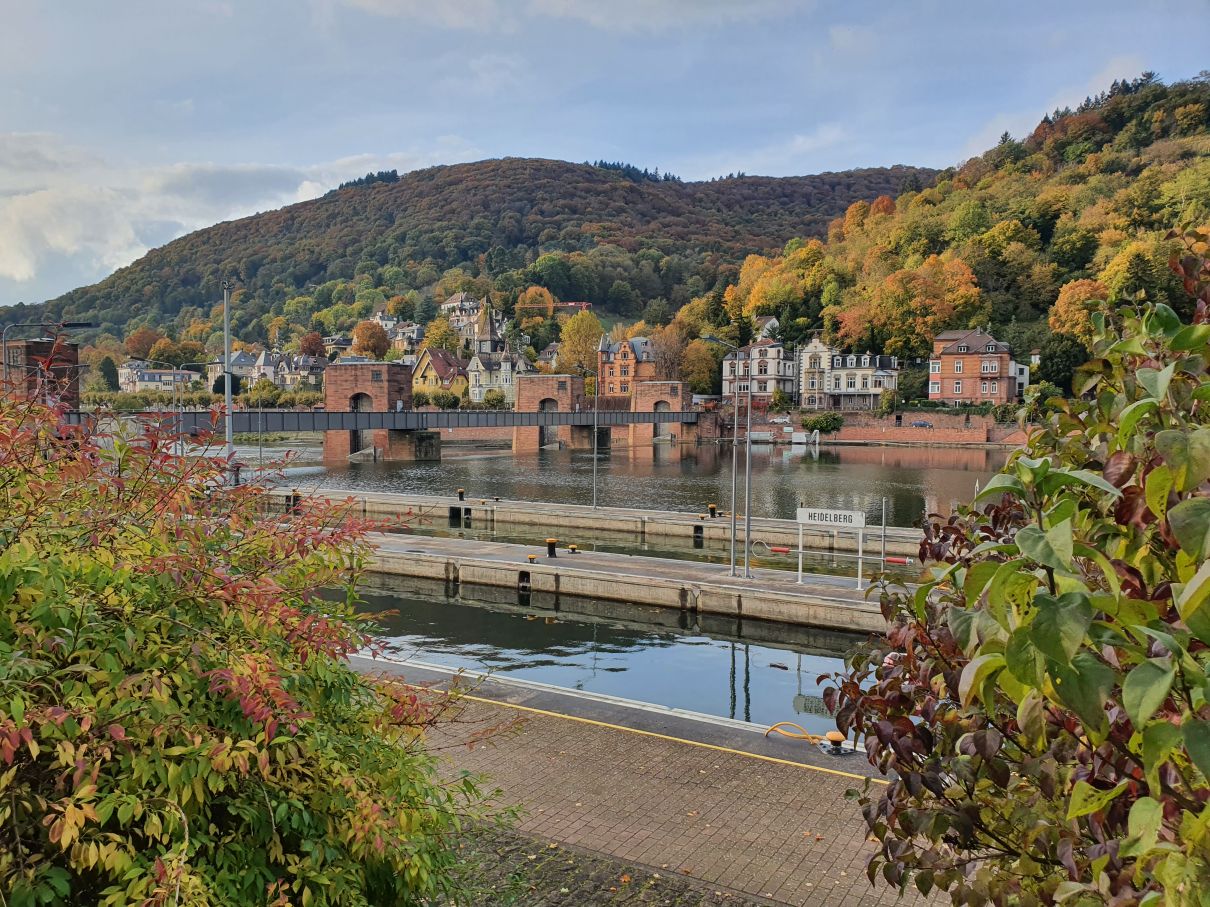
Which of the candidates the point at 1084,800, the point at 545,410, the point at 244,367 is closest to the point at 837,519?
the point at 1084,800

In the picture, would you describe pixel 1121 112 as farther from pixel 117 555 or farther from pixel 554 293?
pixel 117 555

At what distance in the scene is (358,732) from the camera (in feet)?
17.2

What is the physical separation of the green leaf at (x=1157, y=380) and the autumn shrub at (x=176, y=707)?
3.29m

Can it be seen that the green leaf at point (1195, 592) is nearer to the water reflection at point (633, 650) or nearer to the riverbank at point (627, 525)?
the water reflection at point (633, 650)

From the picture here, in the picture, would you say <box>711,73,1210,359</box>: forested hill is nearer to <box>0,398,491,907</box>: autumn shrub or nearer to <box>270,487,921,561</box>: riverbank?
<box>270,487,921,561</box>: riverbank

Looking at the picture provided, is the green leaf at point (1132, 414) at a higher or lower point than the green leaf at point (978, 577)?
higher

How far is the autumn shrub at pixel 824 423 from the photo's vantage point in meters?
107

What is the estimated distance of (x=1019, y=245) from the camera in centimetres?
12019


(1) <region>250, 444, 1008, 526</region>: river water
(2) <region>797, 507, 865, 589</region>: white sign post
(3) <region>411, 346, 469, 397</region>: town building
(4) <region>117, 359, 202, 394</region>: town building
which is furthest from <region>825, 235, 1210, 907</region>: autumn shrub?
(3) <region>411, 346, 469, 397</region>: town building

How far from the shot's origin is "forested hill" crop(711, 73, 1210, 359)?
368 feet

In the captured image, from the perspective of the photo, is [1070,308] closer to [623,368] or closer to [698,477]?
[623,368]

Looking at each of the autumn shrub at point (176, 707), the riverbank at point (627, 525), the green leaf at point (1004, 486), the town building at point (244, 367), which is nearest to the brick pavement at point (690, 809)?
the autumn shrub at point (176, 707)

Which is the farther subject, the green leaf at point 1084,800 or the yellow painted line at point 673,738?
the yellow painted line at point 673,738

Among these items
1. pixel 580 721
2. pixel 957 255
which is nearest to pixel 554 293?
pixel 957 255
